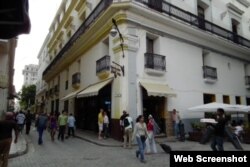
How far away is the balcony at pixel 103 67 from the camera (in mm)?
14523

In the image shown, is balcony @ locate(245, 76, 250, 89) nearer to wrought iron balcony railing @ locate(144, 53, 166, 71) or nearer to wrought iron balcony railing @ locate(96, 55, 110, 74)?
wrought iron balcony railing @ locate(144, 53, 166, 71)

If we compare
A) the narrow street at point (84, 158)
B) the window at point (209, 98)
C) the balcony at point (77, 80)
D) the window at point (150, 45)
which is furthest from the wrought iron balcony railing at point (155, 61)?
the balcony at point (77, 80)

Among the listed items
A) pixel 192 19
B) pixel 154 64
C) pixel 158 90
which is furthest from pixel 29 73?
pixel 158 90

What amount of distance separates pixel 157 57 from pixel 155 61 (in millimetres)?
301

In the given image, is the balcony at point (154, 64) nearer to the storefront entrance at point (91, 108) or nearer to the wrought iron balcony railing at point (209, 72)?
the storefront entrance at point (91, 108)

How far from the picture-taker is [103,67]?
1487 cm

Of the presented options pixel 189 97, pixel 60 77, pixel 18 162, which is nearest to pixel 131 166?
pixel 18 162

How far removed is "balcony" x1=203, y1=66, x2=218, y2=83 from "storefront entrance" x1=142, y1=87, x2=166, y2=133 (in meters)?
4.12

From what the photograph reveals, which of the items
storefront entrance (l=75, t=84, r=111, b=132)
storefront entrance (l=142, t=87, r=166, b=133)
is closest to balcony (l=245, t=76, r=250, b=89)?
storefront entrance (l=142, t=87, r=166, b=133)

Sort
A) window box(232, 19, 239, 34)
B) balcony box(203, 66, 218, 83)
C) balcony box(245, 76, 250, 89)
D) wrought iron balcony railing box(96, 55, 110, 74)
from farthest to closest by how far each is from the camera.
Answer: window box(232, 19, 239, 34), balcony box(245, 76, 250, 89), balcony box(203, 66, 218, 83), wrought iron balcony railing box(96, 55, 110, 74)

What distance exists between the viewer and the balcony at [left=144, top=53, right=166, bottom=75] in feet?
45.1

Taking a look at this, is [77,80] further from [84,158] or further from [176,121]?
[84,158]

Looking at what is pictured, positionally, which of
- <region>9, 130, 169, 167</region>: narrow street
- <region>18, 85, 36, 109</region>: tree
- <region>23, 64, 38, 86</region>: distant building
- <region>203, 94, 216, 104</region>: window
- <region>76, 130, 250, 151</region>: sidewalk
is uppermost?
<region>23, 64, 38, 86</region>: distant building

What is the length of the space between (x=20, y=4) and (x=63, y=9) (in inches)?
1083
